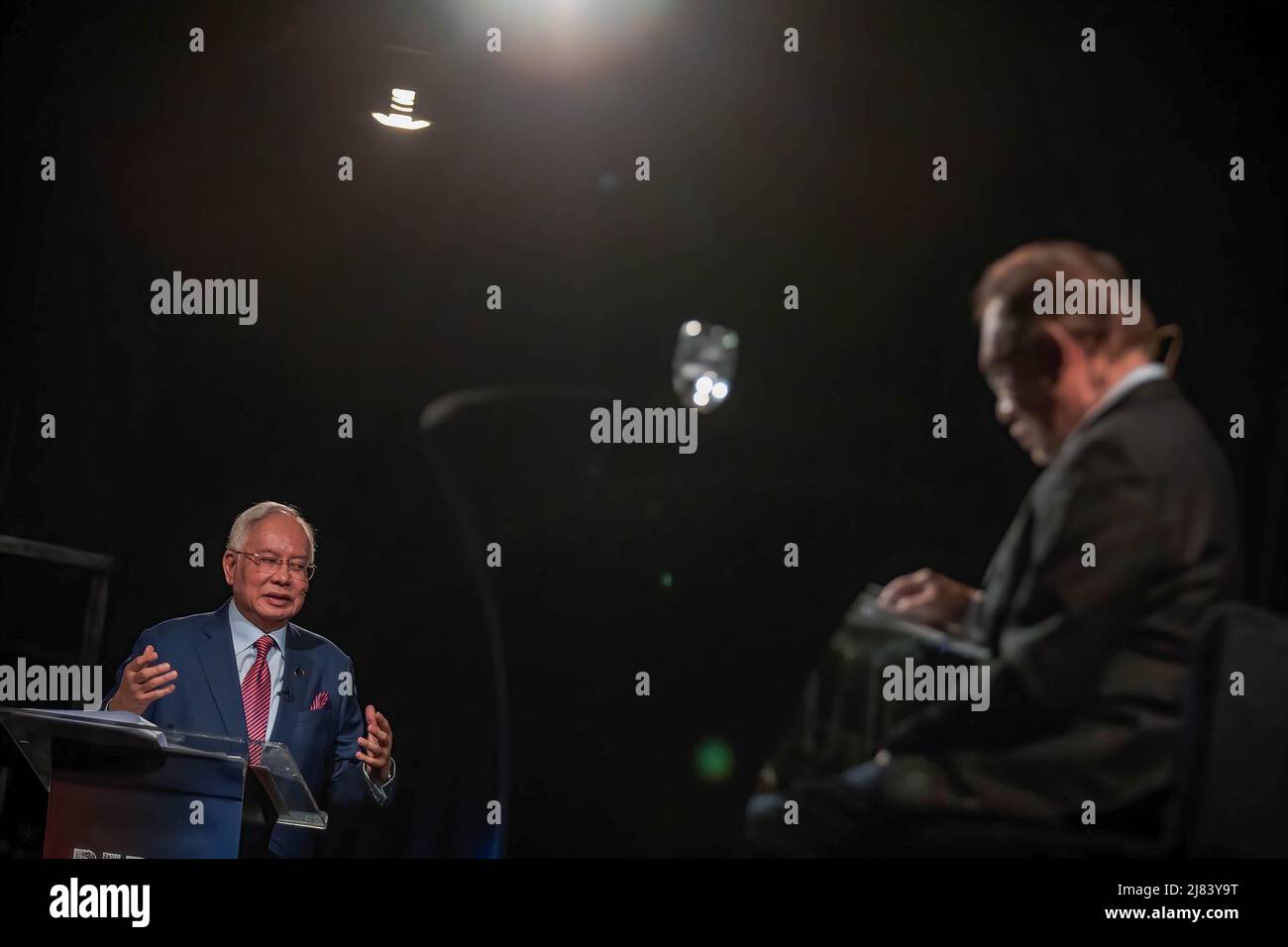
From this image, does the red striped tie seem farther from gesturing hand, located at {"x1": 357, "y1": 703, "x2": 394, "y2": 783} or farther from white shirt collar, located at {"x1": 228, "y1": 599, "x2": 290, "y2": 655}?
gesturing hand, located at {"x1": 357, "y1": 703, "x2": 394, "y2": 783}

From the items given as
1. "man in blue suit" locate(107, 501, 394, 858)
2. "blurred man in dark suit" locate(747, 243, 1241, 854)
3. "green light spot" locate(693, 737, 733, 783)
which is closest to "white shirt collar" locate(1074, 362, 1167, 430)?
"blurred man in dark suit" locate(747, 243, 1241, 854)

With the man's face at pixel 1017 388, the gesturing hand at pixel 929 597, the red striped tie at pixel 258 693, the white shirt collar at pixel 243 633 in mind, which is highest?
the man's face at pixel 1017 388

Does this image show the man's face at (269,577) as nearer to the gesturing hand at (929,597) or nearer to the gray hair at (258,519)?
the gray hair at (258,519)

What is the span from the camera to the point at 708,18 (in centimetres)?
382

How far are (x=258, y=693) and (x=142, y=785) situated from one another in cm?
44

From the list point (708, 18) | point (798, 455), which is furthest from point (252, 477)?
point (708, 18)

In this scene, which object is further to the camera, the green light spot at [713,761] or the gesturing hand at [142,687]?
the green light spot at [713,761]

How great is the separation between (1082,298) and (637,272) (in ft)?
4.44

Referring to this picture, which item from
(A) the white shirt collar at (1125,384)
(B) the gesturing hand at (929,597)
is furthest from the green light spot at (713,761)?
(A) the white shirt collar at (1125,384)

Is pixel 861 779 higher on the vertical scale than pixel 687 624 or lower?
lower

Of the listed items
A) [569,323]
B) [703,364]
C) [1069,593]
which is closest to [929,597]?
[1069,593]

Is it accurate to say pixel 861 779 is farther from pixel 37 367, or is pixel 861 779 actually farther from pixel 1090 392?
pixel 37 367

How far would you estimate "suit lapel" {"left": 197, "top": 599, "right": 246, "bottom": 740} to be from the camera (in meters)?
3.54

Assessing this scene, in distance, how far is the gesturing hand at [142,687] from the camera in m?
3.52
